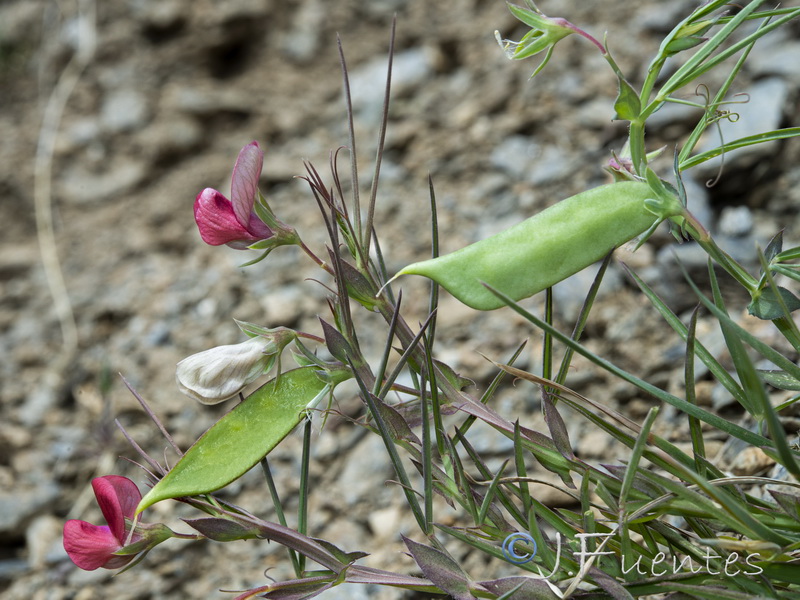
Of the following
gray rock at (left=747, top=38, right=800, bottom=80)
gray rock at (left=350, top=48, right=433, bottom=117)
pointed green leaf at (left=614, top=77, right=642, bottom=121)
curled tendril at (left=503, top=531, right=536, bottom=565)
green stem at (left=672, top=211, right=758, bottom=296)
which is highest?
pointed green leaf at (left=614, top=77, right=642, bottom=121)

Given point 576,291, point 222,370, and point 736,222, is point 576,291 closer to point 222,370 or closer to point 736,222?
point 736,222

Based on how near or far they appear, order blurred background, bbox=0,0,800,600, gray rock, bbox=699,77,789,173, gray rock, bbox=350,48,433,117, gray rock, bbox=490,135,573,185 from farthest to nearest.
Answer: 1. gray rock, bbox=350,48,433,117
2. gray rock, bbox=490,135,573,185
3. gray rock, bbox=699,77,789,173
4. blurred background, bbox=0,0,800,600

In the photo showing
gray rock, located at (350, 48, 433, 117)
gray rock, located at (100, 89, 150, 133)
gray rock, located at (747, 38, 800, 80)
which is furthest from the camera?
gray rock, located at (100, 89, 150, 133)

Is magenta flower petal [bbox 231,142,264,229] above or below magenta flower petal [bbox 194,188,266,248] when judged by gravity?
above

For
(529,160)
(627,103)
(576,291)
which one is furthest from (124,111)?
(627,103)

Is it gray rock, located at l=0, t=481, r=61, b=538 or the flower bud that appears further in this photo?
gray rock, located at l=0, t=481, r=61, b=538

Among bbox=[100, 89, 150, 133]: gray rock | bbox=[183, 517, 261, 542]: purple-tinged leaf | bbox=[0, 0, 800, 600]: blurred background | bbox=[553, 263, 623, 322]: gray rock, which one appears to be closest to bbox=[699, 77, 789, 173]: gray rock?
bbox=[0, 0, 800, 600]: blurred background

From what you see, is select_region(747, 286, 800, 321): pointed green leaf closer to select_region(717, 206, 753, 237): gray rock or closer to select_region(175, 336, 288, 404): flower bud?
select_region(175, 336, 288, 404): flower bud

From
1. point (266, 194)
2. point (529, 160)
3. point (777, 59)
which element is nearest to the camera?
point (777, 59)

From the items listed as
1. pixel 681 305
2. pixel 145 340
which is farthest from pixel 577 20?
pixel 145 340
